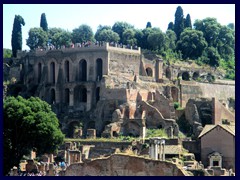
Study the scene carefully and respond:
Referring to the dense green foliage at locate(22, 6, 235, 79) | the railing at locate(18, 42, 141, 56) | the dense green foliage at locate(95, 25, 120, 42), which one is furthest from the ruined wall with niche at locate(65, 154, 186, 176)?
the dense green foliage at locate(95, 25, 120, 42)

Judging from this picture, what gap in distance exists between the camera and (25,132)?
1651 inches

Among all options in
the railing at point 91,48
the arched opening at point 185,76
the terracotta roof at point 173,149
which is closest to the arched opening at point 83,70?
the railing at point 91,48

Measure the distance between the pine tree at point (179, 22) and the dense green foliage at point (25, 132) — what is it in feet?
107

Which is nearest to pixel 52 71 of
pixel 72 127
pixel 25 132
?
pixel 72 127

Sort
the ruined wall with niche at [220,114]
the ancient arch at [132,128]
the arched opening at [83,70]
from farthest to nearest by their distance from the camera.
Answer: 1. the arched opening at [83,70]
2. the ruined wall with niche at [220,114]
3. the ancient arch at [132,128]

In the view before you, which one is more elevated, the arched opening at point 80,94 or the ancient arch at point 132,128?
the arched opening at point 80,94

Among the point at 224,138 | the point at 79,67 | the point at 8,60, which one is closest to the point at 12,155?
the point at 224,138

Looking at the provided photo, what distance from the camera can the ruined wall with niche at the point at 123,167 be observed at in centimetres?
2917

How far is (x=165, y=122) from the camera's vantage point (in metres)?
52.0

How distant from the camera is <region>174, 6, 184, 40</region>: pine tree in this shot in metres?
73.4

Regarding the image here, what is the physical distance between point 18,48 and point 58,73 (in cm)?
986

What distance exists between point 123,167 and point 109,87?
976 inches

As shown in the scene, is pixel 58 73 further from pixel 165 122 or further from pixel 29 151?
pixel 29 151

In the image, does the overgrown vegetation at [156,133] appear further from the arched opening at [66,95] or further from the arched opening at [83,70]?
the arched opening at [83,70]
